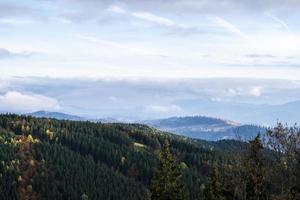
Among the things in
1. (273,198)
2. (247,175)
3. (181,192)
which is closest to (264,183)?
(247,175)

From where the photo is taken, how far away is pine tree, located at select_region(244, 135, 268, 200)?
203 feet

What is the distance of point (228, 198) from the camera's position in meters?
67.9

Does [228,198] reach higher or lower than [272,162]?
lower

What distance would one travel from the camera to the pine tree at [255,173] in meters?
62.0

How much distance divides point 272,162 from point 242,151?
5185 mm

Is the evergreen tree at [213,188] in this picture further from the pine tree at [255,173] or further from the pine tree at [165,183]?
the pine tree at [255,173]

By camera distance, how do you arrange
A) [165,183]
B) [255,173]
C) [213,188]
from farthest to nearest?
[213,188]
[165,183]
[255,173]

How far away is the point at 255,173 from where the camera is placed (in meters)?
62.2

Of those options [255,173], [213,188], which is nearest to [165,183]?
[213,188]

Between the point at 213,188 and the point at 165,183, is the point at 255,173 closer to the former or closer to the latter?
the point at 165,183

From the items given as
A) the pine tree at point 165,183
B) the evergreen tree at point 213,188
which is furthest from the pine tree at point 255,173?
the evergreen tree at point 213,188

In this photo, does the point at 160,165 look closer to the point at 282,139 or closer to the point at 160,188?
the point at 160,188

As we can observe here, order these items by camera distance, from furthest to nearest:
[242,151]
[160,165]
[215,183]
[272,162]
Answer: [215,183], [160,165], [242,151], [272,162]

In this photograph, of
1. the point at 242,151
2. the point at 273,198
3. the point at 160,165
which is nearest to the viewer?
the point at 273,198
